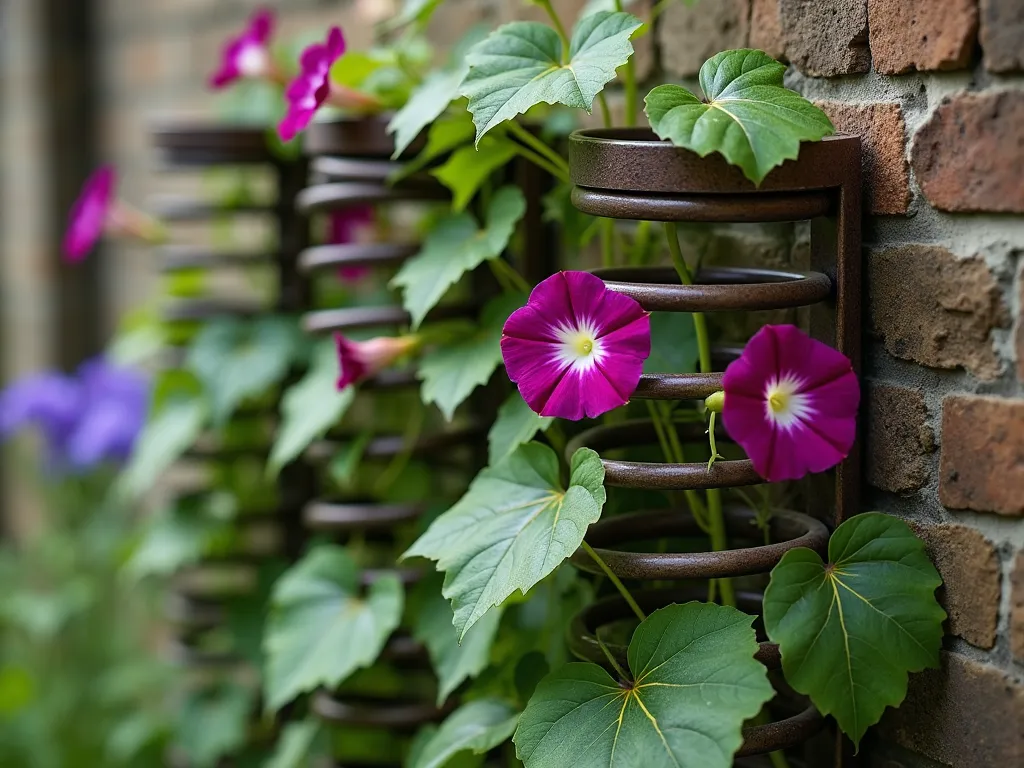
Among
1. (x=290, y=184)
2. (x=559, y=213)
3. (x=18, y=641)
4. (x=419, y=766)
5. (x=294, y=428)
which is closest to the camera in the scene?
(x=419, y=766)

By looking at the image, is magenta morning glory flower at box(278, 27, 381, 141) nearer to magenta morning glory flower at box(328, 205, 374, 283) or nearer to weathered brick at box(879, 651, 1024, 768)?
magenta morning glory flower at box(328, 205, 374, 283)

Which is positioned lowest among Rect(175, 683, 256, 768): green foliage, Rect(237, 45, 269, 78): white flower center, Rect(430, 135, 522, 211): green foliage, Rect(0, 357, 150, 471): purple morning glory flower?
Rect(175, 683, 256, 768): green foliage

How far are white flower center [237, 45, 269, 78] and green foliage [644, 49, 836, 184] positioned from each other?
0.80 meters

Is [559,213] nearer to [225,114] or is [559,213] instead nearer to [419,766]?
[419,766]

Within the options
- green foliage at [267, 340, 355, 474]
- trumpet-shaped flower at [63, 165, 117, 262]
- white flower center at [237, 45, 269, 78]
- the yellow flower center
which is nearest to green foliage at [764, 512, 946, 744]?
the yellow flower center

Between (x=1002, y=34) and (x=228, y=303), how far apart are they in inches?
46.5

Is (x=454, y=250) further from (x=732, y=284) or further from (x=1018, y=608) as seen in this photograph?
(x=1018, y=608)

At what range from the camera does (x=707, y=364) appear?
985 mm

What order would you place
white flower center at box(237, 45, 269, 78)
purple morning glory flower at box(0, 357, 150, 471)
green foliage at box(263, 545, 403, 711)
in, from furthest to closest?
purple morning glory flower at box(0, 357, 150, 471), white flower center at box(237, 45, 269, 78), green foliage at box(263, 545, 403, 711)

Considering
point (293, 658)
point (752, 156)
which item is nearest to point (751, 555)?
point (752, 156)

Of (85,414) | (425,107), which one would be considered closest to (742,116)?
(425,107)

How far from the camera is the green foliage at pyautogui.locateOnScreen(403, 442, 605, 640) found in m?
0.88

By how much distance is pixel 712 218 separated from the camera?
91 cm

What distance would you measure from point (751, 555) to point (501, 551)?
0.65 feet
